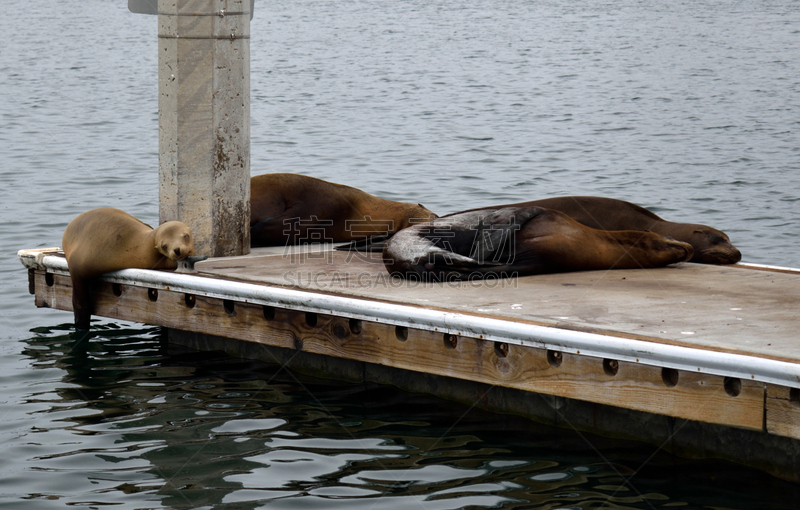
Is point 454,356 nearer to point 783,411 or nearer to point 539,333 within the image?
point 539,333

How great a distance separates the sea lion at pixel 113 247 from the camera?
7.57m

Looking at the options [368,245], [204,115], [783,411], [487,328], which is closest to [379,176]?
[368,245]

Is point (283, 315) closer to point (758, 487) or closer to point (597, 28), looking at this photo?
point (758, 487)

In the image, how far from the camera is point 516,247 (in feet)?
24.4

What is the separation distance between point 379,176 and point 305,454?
40.1 feet

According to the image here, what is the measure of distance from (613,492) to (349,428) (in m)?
1.66

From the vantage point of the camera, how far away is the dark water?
223 inches

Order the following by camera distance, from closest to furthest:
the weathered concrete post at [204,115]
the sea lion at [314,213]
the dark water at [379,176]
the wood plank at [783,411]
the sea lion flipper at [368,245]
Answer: the wood plank at [783,411]
the dark water at [379,176]
the weathered concrete post at [204,115]
the sea lion flipper at [368,245]
the sea lion at [314,213]

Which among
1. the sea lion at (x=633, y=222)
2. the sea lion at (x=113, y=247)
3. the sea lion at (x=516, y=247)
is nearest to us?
the sea lion at (x=516, y=247)

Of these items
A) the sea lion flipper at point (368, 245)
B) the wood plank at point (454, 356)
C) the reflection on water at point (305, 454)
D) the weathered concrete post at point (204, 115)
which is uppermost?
the weathered concrete post at point (204, 115)

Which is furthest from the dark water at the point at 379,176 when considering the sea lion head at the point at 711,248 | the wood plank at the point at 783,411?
the sea lion head at the point at 711,248

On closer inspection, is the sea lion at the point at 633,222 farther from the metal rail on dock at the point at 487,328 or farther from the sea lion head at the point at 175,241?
the sea lion head at the point at 175,241

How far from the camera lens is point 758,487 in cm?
542

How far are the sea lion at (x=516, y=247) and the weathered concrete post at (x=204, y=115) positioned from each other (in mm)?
1339
